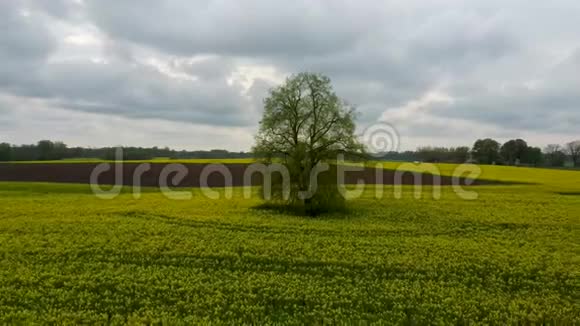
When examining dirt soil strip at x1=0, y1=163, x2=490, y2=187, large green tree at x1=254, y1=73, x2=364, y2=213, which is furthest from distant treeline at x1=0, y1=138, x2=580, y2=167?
large green tree at x1=254, y1=73, x2=364, y2=213

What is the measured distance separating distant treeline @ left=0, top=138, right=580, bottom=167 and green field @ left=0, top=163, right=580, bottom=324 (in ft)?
295

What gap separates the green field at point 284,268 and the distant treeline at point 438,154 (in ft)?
295

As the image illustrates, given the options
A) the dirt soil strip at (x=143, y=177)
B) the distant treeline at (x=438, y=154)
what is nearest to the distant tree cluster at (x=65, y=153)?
the distant treeline at (x=438, y=154)

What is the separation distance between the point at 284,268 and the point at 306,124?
21163 millimetres

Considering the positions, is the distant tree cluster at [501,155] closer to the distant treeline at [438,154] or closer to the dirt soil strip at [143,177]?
the distant treeline at [438,154]

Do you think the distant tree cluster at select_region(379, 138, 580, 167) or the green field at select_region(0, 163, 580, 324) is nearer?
the green field at select_region(0, 163, 580, 324)

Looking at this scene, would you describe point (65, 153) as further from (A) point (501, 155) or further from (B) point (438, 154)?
(A) point (501, 155)

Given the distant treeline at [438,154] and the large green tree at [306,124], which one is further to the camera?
the distant treeline at [438,154]

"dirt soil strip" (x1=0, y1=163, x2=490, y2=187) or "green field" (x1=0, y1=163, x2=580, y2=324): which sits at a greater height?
"dirt soil strip" (x1=0, y1=163, x2=490, y2=187)

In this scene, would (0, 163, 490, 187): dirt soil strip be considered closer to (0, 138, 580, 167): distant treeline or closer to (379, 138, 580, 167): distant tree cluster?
(0, 138, 580, 167): distant treeline

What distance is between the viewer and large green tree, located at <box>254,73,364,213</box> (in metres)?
35.1

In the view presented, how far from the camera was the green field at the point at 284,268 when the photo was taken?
12.2 metres

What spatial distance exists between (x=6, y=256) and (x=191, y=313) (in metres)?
11.3

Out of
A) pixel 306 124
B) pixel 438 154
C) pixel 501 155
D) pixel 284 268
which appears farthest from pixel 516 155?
pixel 284 268
